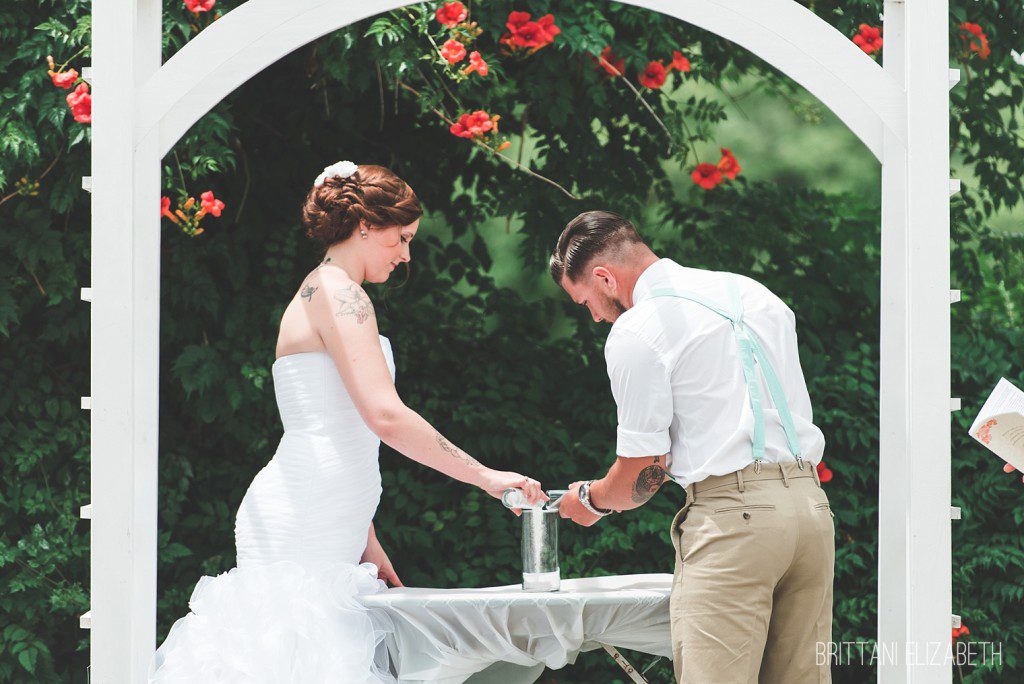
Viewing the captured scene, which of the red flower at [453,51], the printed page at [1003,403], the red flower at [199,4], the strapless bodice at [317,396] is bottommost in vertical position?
the printed page at [1003,403]

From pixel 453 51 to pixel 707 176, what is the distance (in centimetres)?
131

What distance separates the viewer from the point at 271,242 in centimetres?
459

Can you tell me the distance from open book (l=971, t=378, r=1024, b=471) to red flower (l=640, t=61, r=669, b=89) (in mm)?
2178

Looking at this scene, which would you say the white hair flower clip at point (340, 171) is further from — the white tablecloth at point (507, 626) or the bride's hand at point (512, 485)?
the white tablecloth at point (507, 626)

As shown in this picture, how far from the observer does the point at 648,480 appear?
266 centimetres

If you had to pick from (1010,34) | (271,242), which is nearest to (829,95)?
(1010,34)

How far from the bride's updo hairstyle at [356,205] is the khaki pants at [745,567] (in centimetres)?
116

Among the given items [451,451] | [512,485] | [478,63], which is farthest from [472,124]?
[512,485]

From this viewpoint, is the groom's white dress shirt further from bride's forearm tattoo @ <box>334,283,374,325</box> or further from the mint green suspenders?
bride's forearm tattoo @ <box>334,283,374,325</box>

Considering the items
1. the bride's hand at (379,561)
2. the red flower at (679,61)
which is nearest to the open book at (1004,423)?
the bride's hand at (379,561)

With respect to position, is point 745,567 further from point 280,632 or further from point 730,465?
point 280,632

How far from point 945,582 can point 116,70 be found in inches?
86.1

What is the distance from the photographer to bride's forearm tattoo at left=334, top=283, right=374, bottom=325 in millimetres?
2998

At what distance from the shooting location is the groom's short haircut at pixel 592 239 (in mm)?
2799
